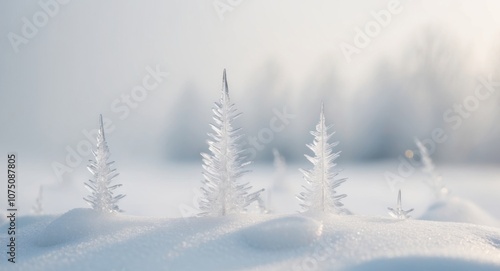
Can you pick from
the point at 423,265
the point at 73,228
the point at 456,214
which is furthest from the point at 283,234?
the point at 456,214

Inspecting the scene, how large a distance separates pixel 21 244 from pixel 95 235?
1.16m

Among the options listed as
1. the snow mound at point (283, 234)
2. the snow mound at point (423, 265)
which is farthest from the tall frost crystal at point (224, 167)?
the snow mound at point (423, 265)

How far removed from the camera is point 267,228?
5273mm

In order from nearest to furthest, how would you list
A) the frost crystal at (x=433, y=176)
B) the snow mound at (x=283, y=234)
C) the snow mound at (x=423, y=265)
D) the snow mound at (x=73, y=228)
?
the snow mound at (x=423, y=265), the snow mound at (x=283, y=234), the snow mound at (x=73, y=228), the frost crystal at (x=433, y=176)

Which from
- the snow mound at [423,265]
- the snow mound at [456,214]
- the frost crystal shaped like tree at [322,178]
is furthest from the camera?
the snow mound at [456,214]

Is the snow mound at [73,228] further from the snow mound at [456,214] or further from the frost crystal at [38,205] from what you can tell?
the snow mound at [456,214]

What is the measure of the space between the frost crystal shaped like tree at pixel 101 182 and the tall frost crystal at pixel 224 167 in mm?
1439

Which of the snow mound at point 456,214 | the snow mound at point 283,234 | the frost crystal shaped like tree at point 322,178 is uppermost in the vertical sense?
the frost crystal shaped like tree at point 322,178

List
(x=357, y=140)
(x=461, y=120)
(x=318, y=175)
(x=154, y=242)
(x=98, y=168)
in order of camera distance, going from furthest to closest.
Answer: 1. (x=357, y=140)
2. (x=461, y=120)
3. (x=318, y=175)
4. (x=98, y=168)
5. (x=154, y=242)

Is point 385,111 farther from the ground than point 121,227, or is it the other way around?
point 385,111

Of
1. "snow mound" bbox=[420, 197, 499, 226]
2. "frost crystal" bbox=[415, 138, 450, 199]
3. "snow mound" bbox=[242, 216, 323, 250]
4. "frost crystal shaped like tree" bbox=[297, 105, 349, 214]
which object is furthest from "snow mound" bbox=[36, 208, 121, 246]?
"frost crystal" bbox=[415, 138, 450, 199]

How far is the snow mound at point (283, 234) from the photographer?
512 centimetres

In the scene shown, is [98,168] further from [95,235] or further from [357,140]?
[357,140]

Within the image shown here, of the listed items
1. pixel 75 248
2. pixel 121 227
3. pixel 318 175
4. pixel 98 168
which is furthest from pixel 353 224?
pixel 98 168
